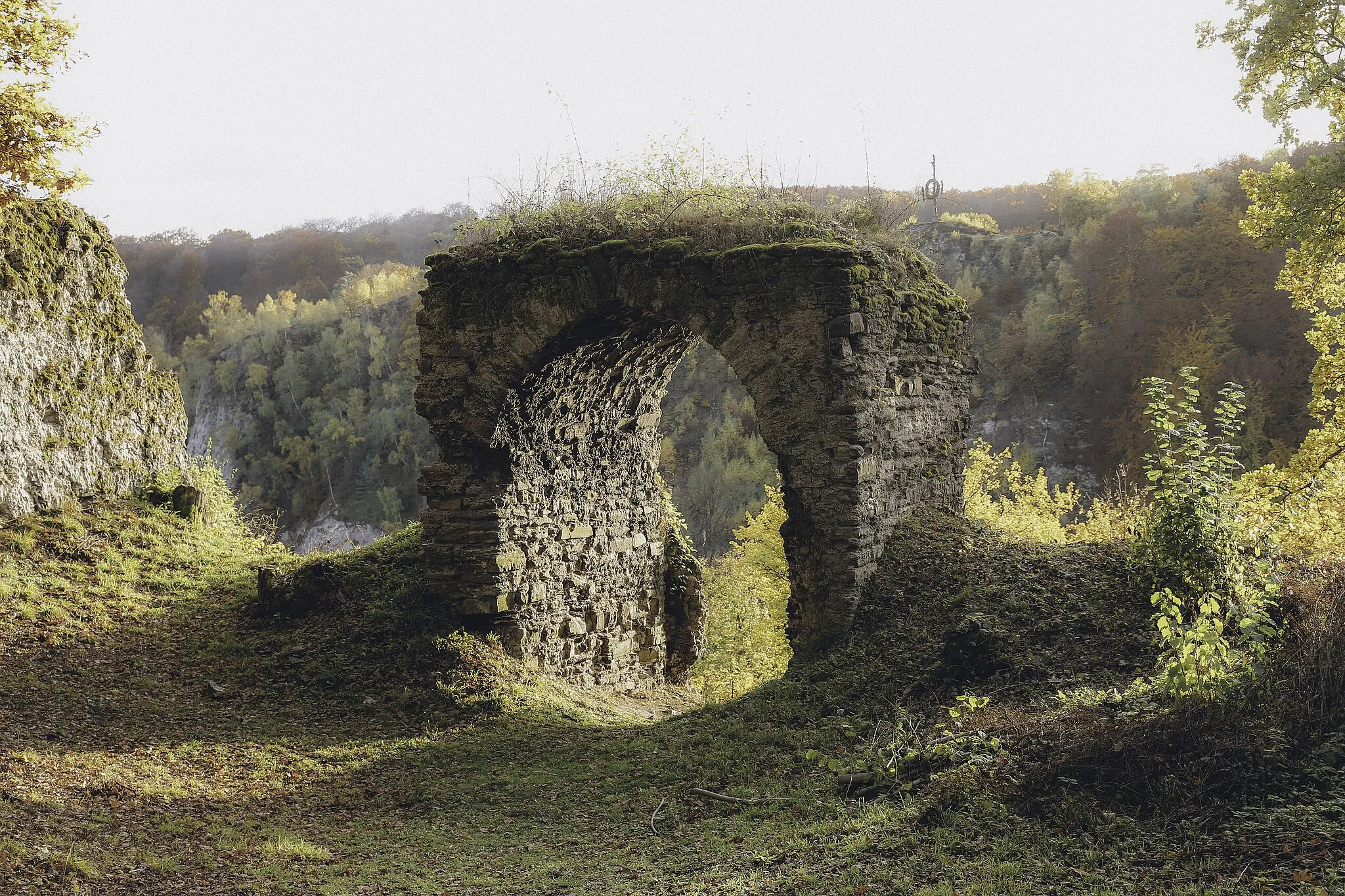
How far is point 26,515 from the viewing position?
10.1m

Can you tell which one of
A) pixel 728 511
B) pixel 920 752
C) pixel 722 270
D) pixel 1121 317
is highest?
pixel 722 270

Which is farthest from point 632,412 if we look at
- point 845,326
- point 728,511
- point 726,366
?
point 726,366

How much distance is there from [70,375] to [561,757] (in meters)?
8.15

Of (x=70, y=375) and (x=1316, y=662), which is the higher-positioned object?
(x=70, y=375)

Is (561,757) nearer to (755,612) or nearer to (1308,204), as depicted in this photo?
(1308,204)

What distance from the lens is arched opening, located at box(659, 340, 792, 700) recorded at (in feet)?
67.5

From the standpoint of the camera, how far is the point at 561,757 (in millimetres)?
7254

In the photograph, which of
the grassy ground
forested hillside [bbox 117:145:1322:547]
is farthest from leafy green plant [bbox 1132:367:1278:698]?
forested hillside [bbox 117:145:1322:547]

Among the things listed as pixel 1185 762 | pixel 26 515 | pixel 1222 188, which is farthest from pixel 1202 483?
pixel 1222 188

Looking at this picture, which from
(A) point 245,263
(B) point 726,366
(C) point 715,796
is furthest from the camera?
(A) point 245,263

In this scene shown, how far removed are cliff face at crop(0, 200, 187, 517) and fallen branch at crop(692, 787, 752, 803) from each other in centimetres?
842

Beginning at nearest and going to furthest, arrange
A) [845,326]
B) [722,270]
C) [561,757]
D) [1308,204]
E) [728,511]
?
[561,757], [845,326], [722,270], [1308,204], [728,511]

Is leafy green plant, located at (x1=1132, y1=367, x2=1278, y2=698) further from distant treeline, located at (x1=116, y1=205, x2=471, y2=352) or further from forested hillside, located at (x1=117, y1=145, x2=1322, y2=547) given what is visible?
distant treeline, located at (x1=116, y1=205, x2=471, y2=352)

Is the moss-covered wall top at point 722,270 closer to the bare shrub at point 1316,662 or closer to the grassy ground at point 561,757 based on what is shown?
the grassy ground at point 561,757
